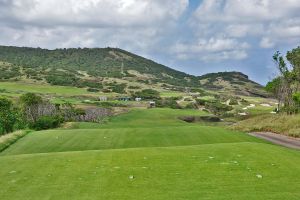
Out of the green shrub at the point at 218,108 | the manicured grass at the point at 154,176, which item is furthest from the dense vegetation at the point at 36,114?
the green shrub at the point at 218,108

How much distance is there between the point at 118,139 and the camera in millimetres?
38344

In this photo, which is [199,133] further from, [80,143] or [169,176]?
[169,176]

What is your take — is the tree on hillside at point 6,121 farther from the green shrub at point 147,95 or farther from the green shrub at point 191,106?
the green shrub at point 147,95

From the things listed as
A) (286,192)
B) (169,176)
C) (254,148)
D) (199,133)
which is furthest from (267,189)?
(199,133)

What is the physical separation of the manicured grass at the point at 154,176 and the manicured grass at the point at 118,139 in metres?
11.3

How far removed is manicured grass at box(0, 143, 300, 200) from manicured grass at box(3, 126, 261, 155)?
11.3m

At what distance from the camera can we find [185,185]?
599 inches

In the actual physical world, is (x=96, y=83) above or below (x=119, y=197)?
above

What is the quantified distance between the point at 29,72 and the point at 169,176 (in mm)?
165881

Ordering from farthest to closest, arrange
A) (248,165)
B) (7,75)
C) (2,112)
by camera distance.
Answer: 1. (7,75)
2. (2,112)
3. (248,165)

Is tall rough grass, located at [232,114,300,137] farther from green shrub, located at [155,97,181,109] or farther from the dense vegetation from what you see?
green shrub, located at [155,97,181,109]

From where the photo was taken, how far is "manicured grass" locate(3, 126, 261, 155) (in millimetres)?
34094

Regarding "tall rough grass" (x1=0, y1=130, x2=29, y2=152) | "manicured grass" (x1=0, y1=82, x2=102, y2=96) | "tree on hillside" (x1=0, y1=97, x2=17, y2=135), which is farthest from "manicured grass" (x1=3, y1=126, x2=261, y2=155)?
"manicured grass" (x1=0, y1=82, x2=102, y2=96)

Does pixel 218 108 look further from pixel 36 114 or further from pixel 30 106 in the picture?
pixel 30 106
